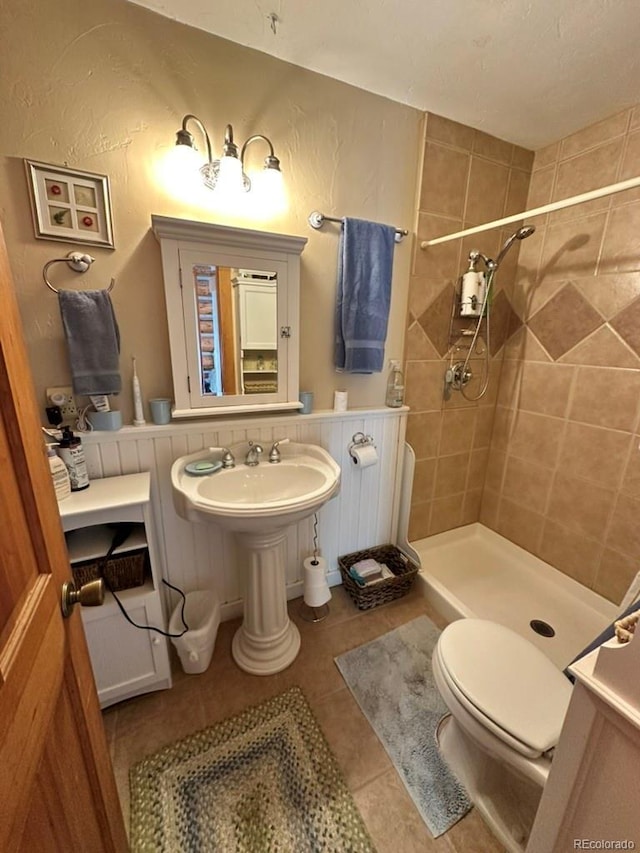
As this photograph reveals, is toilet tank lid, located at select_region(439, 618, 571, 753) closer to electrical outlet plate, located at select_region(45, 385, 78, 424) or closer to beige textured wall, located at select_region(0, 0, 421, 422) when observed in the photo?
beige textured wall, located at select_region(0, 0, 421, 422)

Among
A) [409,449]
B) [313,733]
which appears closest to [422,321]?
[409,449]

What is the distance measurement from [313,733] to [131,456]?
1.21 m

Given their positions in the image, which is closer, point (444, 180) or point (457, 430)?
point (444, 180)

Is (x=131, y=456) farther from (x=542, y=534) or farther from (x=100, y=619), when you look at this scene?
(x=542, y=534)

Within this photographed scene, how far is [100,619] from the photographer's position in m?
1.17

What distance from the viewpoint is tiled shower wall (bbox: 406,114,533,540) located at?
1674mm

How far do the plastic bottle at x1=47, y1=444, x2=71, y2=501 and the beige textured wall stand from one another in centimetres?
28

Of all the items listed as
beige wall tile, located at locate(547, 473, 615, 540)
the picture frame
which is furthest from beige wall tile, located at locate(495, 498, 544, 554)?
the picture frame

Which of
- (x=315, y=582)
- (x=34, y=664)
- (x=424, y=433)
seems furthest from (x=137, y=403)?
(x=424, y=433)

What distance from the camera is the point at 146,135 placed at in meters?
1.18

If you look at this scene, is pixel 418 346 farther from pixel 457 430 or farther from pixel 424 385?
pixel 457 430

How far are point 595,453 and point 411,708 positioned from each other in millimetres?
1457

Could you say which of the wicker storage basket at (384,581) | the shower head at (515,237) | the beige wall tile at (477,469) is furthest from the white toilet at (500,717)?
the shower head at (515,237)

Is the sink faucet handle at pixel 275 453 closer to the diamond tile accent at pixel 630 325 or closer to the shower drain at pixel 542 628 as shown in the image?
the shower drain at pixel 542 628
